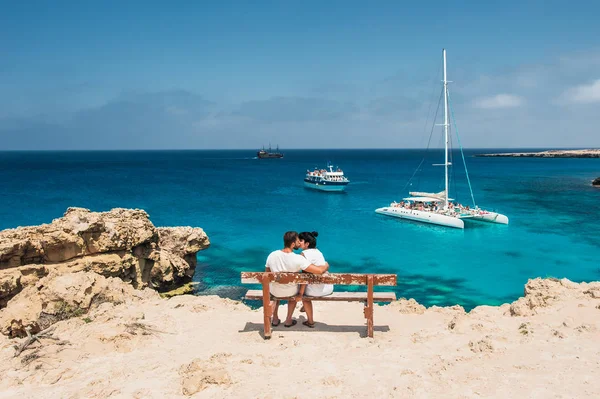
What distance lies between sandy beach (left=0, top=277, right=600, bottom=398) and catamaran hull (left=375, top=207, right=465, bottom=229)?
2628 centimetres

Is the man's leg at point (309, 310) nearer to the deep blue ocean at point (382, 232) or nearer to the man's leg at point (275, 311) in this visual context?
the man's leg at point (275, 311)

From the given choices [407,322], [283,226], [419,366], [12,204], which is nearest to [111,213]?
[407,322]

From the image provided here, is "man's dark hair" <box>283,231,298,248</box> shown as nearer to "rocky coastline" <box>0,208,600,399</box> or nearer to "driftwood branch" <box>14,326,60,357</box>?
"rocky coastline" <box>0,208,600,399</box>

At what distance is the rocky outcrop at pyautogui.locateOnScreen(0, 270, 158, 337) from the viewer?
25.9ft

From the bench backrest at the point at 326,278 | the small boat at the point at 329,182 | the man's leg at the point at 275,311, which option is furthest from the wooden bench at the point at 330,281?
the small boat at the point at 329,182

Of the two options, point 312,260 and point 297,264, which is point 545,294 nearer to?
point 312,260

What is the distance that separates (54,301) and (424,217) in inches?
1239

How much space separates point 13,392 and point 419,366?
199 inches

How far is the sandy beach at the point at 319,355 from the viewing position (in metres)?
5.00

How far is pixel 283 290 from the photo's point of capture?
6.81 m

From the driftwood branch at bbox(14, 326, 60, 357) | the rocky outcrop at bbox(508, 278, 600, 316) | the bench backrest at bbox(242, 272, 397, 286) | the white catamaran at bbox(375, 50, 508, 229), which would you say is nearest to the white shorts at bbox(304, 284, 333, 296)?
the bench backrest at bbox(242, 272, 397, 286)

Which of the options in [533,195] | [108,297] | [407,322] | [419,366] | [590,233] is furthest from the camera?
[533,195]

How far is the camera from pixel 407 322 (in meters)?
7.78

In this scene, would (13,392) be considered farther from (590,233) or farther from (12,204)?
(12,204)
